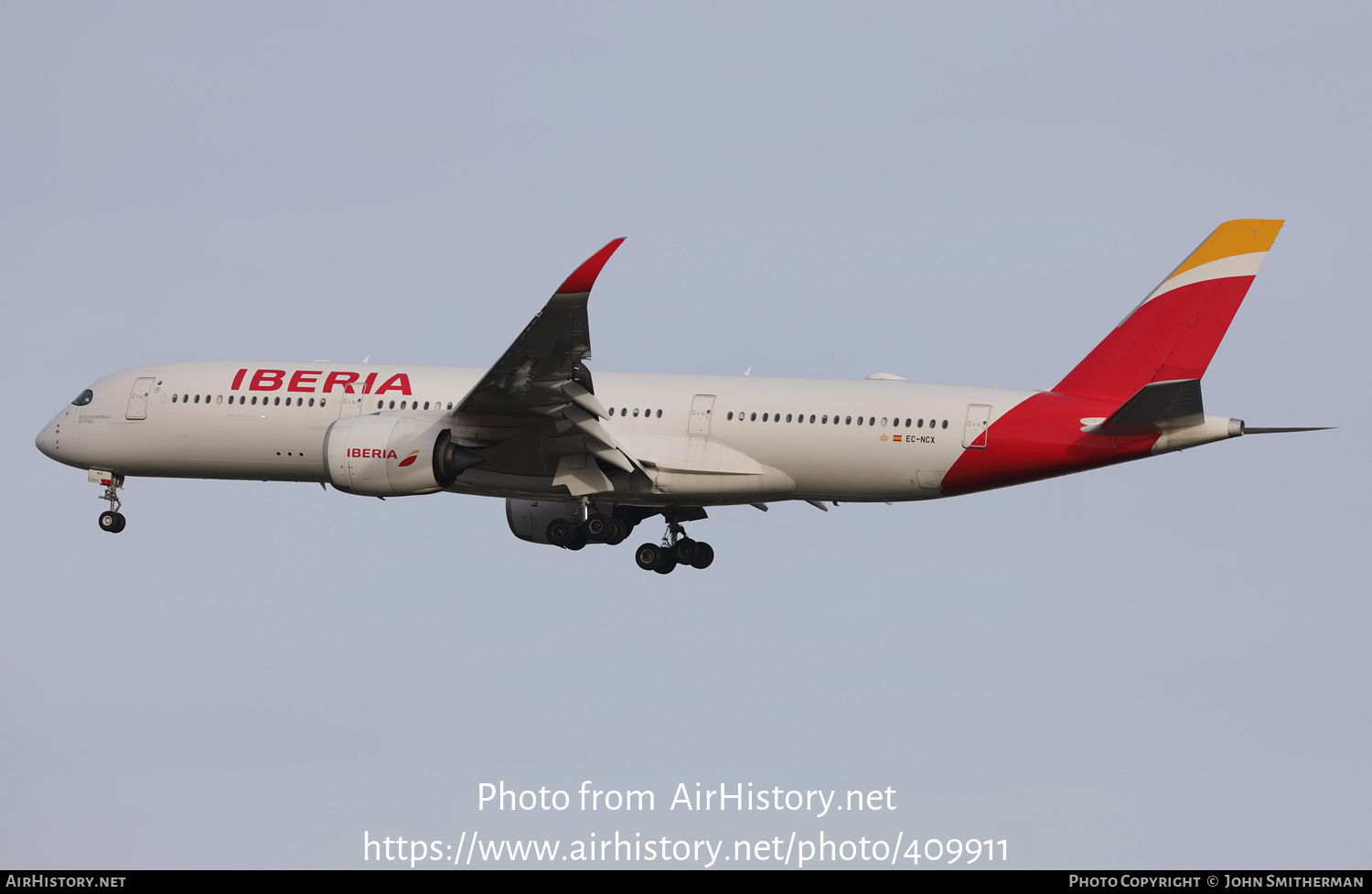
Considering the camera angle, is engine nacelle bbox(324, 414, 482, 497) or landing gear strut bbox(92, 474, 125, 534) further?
landing gear strut bbox(92, 474, 125, 534)

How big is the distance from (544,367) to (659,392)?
5.49 meters

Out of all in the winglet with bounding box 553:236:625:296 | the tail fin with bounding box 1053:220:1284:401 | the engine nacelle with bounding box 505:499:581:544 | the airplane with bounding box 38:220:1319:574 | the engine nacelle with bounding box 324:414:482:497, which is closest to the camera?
the winglet with bounding box 553:236:625:296

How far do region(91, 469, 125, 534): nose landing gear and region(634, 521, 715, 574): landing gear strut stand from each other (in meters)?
15.0

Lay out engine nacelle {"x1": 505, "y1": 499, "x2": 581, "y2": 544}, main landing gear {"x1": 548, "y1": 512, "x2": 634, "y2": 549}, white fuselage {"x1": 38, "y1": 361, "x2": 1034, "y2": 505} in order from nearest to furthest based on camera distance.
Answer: white fuselage {"x1": 38, "y1": 361, "x2": 1034, "y2": 505} < main landing gear {"x1": 548, "y1": 512, "x2": 634, "y2": 549} < engine nacelle {"x1": 505, "y1": 499, "x2": 581, "y2": 544}

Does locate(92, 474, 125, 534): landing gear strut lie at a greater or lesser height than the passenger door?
lesser

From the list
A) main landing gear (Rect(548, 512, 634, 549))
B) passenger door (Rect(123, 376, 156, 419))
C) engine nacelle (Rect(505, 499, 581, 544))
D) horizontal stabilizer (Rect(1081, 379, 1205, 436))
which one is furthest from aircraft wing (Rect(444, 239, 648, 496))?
horizontal stabilizer (Rect(1081, 379, 1205, 436))

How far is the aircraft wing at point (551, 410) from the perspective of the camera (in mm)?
37656

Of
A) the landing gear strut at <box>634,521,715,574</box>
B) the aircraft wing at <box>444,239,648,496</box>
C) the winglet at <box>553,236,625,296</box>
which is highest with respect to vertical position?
the winglet at <box>553,236,625,296</box>

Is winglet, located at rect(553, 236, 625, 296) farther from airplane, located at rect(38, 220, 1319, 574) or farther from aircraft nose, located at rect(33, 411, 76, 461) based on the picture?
aircraft nose, located at rect(33, 411, 76, 461)

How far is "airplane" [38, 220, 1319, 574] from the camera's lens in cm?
4075

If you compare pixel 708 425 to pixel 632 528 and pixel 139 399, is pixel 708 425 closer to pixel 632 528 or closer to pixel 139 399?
pixel 632 528

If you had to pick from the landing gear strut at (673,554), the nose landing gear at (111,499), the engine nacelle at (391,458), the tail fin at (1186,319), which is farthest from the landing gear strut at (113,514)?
the tail fin at (1186,319)
